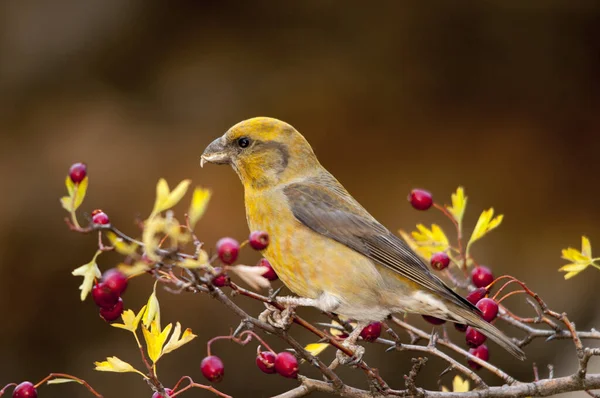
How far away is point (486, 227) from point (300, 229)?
0.74 meters

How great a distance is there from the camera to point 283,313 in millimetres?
2361

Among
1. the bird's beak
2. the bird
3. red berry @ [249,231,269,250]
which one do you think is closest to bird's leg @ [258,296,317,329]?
the bird

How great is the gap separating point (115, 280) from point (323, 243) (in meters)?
1.30

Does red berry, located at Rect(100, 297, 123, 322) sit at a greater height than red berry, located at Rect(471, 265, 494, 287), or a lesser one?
lesser

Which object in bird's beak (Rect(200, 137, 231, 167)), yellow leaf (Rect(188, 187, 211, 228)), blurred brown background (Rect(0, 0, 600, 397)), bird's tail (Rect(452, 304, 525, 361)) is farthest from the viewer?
blurred brown background (Rect(0, 0, 600, 397))

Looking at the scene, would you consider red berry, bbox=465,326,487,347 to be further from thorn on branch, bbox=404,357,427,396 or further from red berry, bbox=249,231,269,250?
red berry, bbox=249,231,269,250

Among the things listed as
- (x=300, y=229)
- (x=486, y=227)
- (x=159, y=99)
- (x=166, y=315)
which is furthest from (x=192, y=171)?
(x=486, y=227)

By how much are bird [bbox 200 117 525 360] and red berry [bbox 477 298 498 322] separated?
0.10 m

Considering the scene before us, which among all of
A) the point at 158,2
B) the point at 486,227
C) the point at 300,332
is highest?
the point at 158,2

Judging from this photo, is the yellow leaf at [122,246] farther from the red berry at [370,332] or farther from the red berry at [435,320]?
the red berry at [435,320]

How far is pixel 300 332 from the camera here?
18.5ft

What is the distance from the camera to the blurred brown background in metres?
5.98

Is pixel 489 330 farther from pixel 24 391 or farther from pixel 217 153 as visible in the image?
pixel 24 391

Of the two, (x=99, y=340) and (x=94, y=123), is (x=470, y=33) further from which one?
(x=99, y=340)
